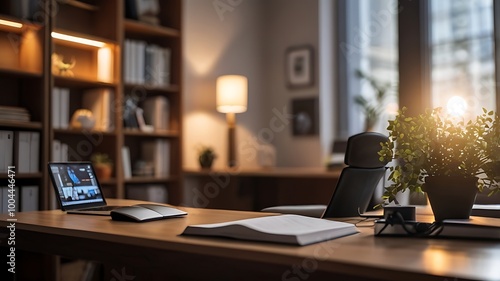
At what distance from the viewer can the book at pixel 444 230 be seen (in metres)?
1.27

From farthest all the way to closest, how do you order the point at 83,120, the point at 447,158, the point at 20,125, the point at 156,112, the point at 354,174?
the point at 156,112 → the point at 83,120 → the point at 20,125 → the point at 354,174 → the point at 447,158

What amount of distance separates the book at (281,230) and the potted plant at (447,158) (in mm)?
265

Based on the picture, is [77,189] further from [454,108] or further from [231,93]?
[231,93]

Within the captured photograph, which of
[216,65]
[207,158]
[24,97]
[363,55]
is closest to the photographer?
[24,97]

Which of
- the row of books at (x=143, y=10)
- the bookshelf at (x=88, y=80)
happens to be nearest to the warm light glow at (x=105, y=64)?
the bookshelf at (x=88, y=80)

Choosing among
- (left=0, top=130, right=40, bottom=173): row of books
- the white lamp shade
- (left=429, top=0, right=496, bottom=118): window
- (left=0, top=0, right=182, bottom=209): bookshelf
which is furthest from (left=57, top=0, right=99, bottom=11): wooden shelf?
(left=429, top=0, right=496, bottom=118): window

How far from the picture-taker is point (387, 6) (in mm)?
4914

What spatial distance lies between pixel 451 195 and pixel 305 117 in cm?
354

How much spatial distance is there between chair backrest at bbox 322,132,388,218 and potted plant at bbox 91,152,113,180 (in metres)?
2.14

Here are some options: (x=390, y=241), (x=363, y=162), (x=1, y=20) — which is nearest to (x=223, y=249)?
(x=390, y=241)

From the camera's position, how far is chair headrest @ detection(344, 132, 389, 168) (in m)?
1.92

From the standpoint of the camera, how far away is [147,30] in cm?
408

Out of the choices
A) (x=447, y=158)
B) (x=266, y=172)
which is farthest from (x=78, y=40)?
(x=447, y=158)

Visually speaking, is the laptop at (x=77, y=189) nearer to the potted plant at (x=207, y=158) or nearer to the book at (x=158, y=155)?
the book at (x=158, y=155)
